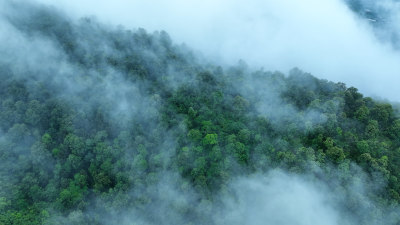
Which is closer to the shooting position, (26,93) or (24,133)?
(24,133)

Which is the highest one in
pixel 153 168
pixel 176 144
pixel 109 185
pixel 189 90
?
pixel 189 90

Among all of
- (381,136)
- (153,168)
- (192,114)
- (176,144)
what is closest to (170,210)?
(153,168)

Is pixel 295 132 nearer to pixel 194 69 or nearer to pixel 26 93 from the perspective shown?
pixel 194 69

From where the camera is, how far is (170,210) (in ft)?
146

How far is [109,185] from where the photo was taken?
4828cm

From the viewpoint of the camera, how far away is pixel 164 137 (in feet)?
172

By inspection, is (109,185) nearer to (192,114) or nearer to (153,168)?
(153,168)

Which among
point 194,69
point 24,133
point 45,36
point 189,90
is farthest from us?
point 45,36

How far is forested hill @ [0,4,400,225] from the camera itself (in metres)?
45.6

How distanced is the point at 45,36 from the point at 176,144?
119ft

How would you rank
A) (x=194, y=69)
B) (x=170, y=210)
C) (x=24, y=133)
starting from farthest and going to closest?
(x=194, y=69) < (x=24, y=133) < (x=170, y=210)

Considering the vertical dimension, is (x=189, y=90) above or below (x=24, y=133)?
above

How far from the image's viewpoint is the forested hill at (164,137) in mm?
45594

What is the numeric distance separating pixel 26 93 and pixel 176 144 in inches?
993
